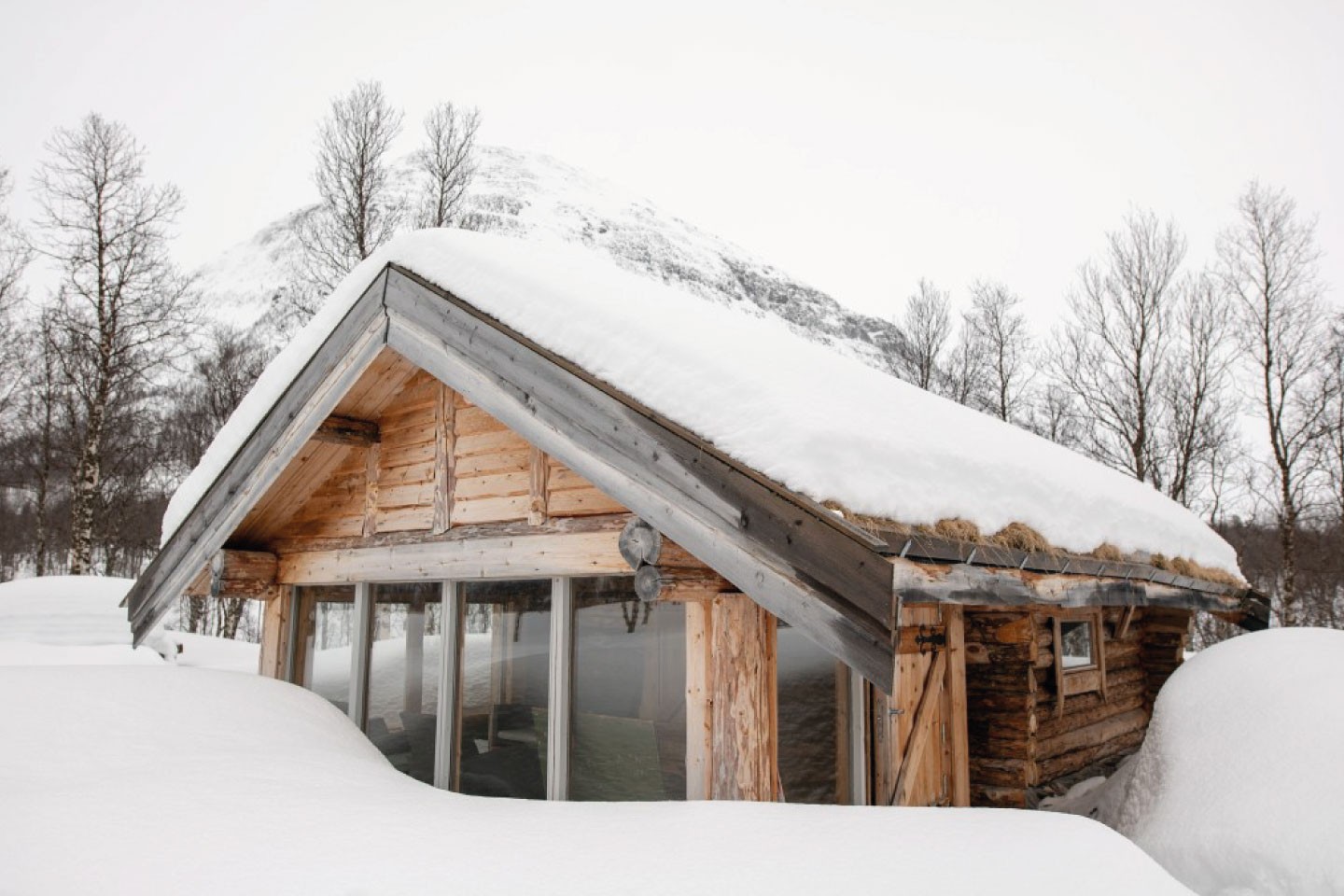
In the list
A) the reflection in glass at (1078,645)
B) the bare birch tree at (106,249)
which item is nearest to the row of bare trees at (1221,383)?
the reflection in glass at (1078,645)

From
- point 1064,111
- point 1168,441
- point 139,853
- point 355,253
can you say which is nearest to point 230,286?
point 355,253

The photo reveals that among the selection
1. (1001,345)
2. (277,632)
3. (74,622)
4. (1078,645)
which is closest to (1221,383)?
(1001,345)

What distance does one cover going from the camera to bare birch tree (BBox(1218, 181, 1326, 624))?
1772cm

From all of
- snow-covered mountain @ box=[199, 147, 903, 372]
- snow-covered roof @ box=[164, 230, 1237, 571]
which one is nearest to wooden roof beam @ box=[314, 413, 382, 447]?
snow-covered roof @ box=[164, 230, 1237, 571]

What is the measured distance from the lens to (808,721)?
496 cm

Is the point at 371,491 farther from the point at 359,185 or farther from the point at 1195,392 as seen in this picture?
the point at 1195,392

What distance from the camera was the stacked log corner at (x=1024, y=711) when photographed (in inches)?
240

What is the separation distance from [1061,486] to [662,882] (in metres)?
4.22

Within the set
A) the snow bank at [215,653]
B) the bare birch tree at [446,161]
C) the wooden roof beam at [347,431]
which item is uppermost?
the bare birch tree at [446,161]

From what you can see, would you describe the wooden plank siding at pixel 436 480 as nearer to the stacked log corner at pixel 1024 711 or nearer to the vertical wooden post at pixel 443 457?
the vertical wooden post at pixel 443 457

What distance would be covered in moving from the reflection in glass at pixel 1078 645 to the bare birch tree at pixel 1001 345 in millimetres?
15837

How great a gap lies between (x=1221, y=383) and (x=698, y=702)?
66.2 ft

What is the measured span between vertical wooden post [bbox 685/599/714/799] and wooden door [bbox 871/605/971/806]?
3.86 feet

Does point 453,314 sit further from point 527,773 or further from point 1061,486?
point 1061,486
